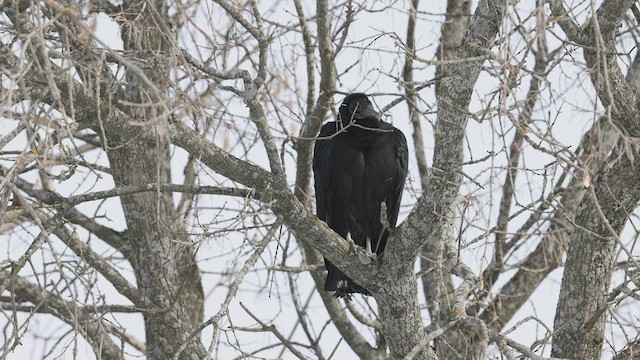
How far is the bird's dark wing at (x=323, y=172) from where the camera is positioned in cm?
470

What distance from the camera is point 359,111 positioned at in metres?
4.71

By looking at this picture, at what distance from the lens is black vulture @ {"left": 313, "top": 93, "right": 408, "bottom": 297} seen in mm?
4652

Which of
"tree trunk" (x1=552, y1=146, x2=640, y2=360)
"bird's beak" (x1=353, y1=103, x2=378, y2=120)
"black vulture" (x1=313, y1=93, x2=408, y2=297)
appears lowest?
"tree trunk" (x1=552, y1=146, x2=640, y2=360)

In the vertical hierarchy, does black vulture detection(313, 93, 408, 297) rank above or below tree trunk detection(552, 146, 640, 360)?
above

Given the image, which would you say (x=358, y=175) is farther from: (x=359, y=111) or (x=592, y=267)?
(x=592, y=267)

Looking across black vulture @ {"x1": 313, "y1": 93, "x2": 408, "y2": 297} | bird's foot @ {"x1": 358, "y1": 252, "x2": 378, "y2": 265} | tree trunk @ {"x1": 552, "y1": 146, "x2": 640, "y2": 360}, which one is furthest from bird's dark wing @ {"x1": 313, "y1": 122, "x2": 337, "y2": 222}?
tree trunk @ {"x1": 552, "y1": 146, "x2": 640, "y2": 360}

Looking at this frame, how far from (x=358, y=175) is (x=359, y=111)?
0.32 m

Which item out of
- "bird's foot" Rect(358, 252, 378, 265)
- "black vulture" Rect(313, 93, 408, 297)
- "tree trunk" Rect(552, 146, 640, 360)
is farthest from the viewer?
"black vulture" Rect(313, 93, 408, 297)

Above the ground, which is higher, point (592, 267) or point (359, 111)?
point (359, 111)

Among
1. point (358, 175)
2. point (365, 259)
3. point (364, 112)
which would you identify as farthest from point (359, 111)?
point (365, 259)

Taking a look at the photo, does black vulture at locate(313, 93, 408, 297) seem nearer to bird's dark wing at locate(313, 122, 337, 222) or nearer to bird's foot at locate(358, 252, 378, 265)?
bird's dark wing at locate(313, 122, 337, 222)

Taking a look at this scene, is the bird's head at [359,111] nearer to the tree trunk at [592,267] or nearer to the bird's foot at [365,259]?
the bird's foot at [365,259]

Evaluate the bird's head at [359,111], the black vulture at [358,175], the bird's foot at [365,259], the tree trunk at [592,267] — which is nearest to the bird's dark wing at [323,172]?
the black vulture at [358,175]

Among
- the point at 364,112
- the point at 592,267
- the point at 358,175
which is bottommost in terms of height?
the point at 592,267
